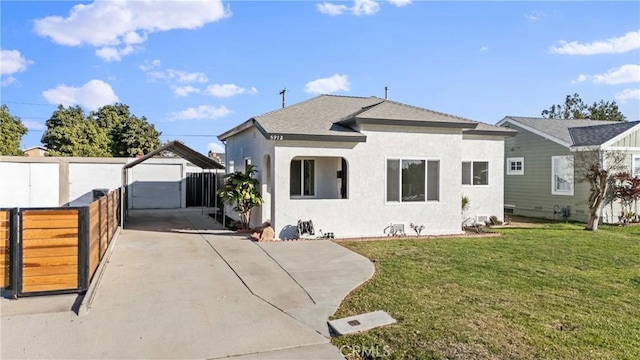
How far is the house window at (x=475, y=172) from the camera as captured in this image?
14945 millimetres

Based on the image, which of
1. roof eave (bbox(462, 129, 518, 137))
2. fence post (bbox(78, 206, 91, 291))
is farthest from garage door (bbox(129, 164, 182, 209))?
fence post (bbox(78, 206, 91, 291))

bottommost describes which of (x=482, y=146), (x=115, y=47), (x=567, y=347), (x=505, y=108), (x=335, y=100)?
(x=567, y=347)

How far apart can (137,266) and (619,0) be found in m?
15.7

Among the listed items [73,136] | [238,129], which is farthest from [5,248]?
[73,136]

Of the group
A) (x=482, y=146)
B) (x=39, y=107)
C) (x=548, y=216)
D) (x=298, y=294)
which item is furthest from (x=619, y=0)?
(x=39, y=107)

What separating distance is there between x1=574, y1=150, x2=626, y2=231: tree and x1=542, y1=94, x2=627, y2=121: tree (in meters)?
28.5

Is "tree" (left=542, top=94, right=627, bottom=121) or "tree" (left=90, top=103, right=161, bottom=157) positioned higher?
"tree" (left=542, top=94, right=627, bottom=121)

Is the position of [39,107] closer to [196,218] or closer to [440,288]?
[196,218]

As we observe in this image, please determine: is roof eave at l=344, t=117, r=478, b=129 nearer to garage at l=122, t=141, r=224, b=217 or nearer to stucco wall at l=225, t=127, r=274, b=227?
stucco wall at l=225, t=127, r=274, b=227

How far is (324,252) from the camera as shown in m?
9.51

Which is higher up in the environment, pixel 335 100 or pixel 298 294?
pixel 335 100

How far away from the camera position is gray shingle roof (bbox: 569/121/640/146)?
54.0ft

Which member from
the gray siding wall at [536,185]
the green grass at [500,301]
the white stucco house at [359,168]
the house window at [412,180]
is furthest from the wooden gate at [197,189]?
the gray siding wall at [536,185]

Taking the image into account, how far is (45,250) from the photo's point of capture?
5973 millimetres
